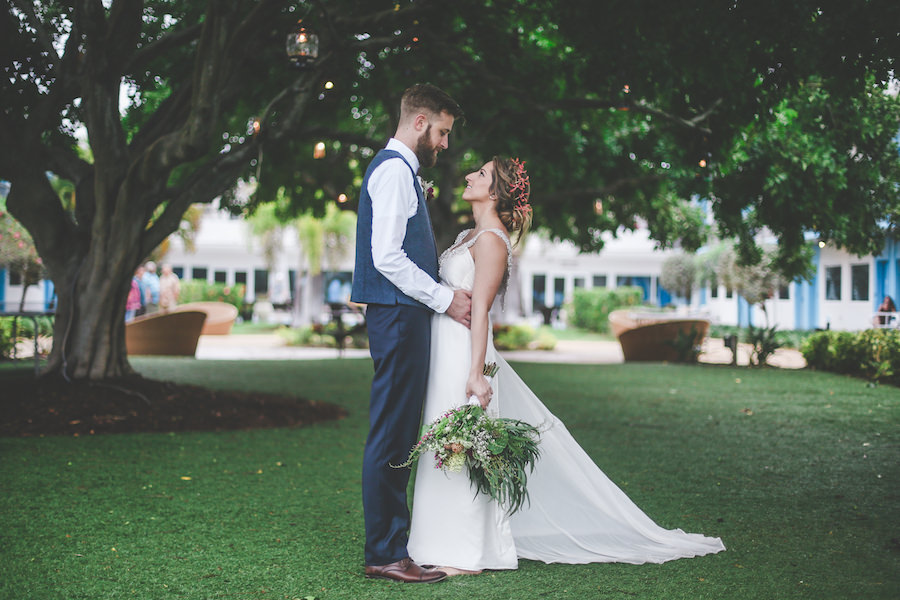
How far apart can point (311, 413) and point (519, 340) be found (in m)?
14.2

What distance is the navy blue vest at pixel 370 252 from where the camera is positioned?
361 cm

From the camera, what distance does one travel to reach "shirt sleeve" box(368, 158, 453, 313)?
3533 millimetres

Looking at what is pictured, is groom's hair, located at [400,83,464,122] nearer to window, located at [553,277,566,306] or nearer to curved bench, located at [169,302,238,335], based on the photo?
curved bench, located at [169,302,238,335]

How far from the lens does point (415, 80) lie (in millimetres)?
11531

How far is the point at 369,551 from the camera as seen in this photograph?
3.71 meters

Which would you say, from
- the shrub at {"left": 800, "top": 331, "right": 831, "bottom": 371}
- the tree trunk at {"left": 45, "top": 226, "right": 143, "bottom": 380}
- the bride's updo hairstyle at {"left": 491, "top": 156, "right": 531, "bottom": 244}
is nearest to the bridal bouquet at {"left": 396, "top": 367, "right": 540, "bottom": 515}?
the bride's updo hairstyle at {"left": 491, "top": 156, "right": 531, "bottom": 244}

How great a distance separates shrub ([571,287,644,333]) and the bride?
96.6ft

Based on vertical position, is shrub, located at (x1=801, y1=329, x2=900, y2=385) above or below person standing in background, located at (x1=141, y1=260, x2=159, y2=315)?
below

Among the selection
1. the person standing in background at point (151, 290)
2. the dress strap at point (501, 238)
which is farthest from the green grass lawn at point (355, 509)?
the person standing in background at point (151, 290)

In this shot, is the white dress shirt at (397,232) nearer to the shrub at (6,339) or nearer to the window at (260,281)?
the shrub at (6,339)

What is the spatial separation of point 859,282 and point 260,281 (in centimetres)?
2693

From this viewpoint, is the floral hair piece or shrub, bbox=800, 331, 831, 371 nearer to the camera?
the floral hair piece

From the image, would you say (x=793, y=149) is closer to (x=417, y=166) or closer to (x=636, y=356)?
(x=636, y=356)

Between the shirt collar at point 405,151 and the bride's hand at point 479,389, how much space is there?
97cm
